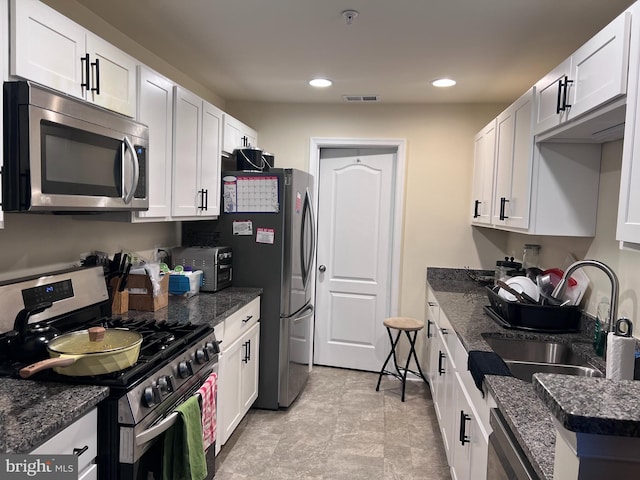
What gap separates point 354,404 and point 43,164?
9.04ft

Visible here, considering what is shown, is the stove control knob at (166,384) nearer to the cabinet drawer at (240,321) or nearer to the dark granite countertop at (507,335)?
the cabinet drawer at (240,321)

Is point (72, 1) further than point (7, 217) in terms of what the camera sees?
Yes

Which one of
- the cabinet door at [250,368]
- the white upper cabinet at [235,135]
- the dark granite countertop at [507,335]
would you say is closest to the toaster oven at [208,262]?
the cabinet door at [250,368]

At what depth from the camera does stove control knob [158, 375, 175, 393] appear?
166 cm

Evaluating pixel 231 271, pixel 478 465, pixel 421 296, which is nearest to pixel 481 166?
pixel 421 296

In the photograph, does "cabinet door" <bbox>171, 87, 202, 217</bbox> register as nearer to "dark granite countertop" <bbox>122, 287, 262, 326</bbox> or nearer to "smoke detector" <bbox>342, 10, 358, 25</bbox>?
"dark granite countertop" <bbox>122, 287, 262, 326</bbox>

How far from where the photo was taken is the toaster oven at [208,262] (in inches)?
117

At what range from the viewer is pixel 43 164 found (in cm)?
149

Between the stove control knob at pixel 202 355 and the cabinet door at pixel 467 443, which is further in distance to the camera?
the stove control knob at pixel 202 355

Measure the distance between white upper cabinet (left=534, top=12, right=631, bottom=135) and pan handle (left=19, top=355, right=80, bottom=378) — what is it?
6.41ft

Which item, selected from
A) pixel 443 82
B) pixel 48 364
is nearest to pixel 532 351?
pixel 443 82

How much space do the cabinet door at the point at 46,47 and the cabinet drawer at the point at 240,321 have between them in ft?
4.61

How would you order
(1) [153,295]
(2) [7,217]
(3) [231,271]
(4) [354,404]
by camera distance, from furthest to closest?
(4) [354,404], (3) [231,271], (1) [153,295], (2) [7,217]

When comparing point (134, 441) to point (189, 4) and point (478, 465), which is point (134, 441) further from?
point (189, 4)
